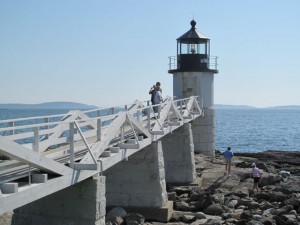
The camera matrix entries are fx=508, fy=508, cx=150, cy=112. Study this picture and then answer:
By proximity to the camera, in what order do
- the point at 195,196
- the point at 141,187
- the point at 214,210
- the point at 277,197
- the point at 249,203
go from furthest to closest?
the point at 195,196 < the point at 277,197 < the point at 249,203 < the point at 214,210 < the point at 141,187

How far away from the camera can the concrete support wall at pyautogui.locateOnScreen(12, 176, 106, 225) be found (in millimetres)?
9562

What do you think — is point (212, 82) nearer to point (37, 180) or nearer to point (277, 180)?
point (277, 180)

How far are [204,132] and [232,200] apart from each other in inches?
401

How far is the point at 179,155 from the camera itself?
2131 centimetres

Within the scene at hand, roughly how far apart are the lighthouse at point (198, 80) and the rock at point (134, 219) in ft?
44.6

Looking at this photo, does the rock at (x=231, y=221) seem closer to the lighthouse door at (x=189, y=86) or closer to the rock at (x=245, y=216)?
the rock at (x=245, y=216)

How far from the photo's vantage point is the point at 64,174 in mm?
8023

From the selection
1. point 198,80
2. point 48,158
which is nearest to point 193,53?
point 198,80

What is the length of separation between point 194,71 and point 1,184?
2063 centimetres

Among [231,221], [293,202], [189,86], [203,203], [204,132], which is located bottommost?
[231,221]

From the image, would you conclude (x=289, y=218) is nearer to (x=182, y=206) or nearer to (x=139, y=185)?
(x=182, y=206)

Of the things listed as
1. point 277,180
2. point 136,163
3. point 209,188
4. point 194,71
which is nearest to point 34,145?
point 136,163

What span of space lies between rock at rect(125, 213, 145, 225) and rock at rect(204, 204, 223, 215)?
2646 millimetres

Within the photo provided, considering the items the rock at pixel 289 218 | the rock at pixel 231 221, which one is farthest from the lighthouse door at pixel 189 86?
the rock at pixel 289 218
